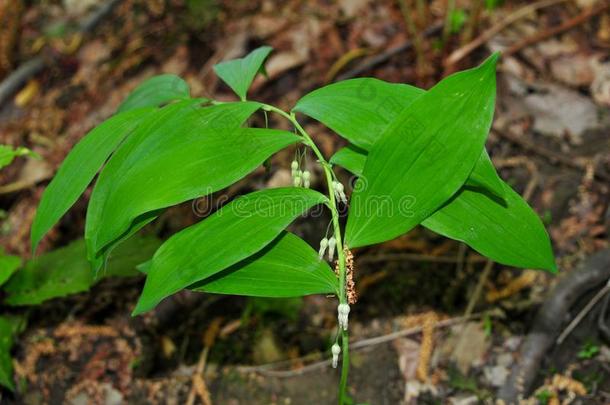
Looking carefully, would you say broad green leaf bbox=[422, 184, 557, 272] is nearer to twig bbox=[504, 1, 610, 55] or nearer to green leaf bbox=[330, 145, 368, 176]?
green leaf bbox=[330, 145, 368, 176]

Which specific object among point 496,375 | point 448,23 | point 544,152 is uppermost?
point 448,23

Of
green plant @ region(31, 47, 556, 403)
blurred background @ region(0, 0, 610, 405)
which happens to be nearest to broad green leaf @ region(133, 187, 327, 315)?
green plant @ region(31, 47, 556, 403)

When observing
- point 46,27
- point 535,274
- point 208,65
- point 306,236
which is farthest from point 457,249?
point 46,27

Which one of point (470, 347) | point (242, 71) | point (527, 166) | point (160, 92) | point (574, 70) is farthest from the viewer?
point (574, 70)

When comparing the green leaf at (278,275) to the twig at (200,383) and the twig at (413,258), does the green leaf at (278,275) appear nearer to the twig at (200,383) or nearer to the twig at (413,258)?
the twig at (200,383)

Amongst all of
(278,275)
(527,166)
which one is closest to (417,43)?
(527,166)

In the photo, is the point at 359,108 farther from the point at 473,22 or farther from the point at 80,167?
the point at 473,22

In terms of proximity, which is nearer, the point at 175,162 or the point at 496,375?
the point at 175,162
